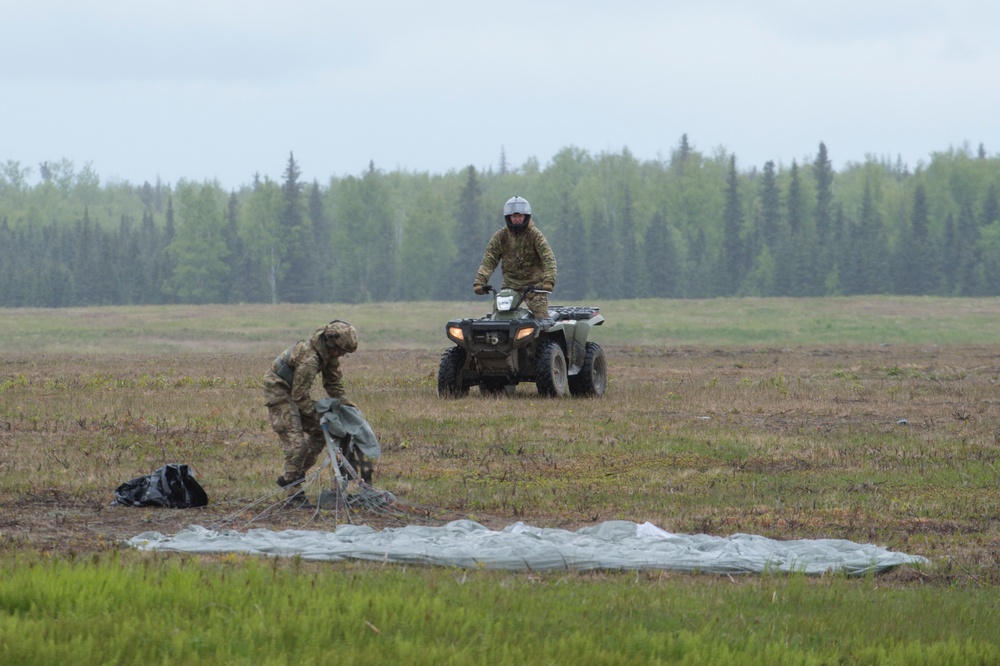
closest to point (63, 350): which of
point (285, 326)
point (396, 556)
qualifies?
point (285, 326)

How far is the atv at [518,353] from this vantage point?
66.6ft

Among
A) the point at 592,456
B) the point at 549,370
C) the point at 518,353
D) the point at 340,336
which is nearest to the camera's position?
the point at 340,336

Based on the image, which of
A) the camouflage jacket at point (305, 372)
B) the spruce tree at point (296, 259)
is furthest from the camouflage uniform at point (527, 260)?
the spruce tree at point (296, 259)

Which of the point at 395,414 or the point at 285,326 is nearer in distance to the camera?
the point at 395,414

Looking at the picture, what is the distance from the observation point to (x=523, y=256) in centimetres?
2092

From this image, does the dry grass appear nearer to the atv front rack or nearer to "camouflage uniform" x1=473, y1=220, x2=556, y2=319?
the atv front rack

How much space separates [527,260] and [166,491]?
10.3m

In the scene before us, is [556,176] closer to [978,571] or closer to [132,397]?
[132,397]

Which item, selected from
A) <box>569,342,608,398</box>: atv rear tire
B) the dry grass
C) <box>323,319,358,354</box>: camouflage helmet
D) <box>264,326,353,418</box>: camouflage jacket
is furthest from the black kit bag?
<box>569,342,608,398</box>: atv rear tire

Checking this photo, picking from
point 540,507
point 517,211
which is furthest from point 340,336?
point 517,211

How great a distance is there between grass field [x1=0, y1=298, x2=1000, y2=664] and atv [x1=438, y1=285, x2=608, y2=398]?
1.82ft

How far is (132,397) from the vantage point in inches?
852

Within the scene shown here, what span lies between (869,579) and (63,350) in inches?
1468

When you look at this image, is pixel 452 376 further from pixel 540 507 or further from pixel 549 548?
pixel 549 548
